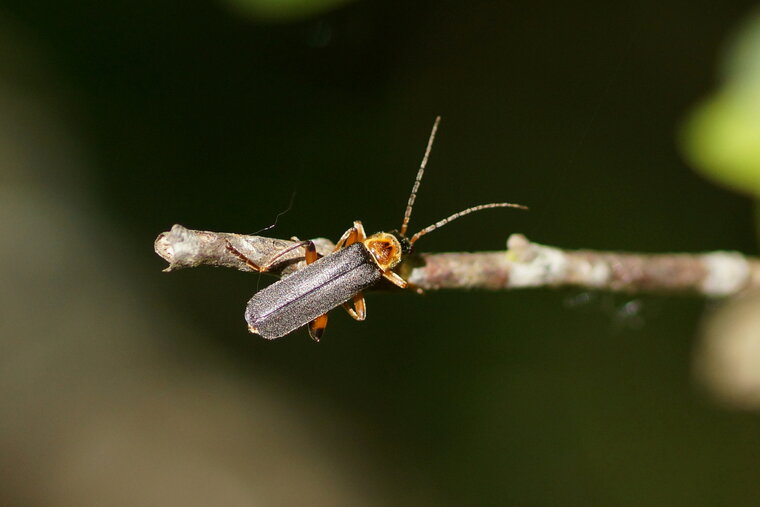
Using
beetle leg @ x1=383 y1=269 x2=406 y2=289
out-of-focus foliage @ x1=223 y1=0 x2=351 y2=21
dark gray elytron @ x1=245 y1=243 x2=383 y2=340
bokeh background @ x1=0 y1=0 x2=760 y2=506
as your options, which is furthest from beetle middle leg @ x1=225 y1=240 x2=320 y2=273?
bokeh background @ x1=0 y1=0 x2=760 y2=506

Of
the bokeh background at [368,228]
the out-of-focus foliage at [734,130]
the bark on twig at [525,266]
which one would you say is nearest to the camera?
the bark on twig at [525,266]

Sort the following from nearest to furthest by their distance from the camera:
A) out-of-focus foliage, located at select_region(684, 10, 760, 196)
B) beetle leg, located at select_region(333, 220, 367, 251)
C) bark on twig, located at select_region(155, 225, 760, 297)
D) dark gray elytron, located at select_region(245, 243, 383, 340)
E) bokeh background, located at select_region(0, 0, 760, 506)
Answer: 1. bark on twig, located at select_region(155, 225, 760, 297)
2. dark gray elytron, located at select_region(245, 243, 383, 340)
3. out-of-focus foliage, located at select_region(684, 10, 760, 196)
4. beetle leg, located at select_region(333, 220, 367, 251)
5. bokeh background, located at select_region(0, 0, 760, 506)

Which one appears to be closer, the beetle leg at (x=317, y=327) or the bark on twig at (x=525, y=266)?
the bark on twig at (x=525, y=266)

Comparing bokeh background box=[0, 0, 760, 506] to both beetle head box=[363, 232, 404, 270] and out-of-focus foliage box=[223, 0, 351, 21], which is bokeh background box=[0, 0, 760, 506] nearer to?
out-of-focus foliage box=[223, 0, 351, 21]

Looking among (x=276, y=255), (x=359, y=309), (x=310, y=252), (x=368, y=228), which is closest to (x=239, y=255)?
(x=276, y=255)

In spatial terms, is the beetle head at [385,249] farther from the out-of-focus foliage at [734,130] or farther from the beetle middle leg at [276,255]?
the out-of-focus foliage at [734,130]

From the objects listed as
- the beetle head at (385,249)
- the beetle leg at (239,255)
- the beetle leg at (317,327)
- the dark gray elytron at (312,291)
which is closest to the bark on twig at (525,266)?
the beetle leg at (239,255)
